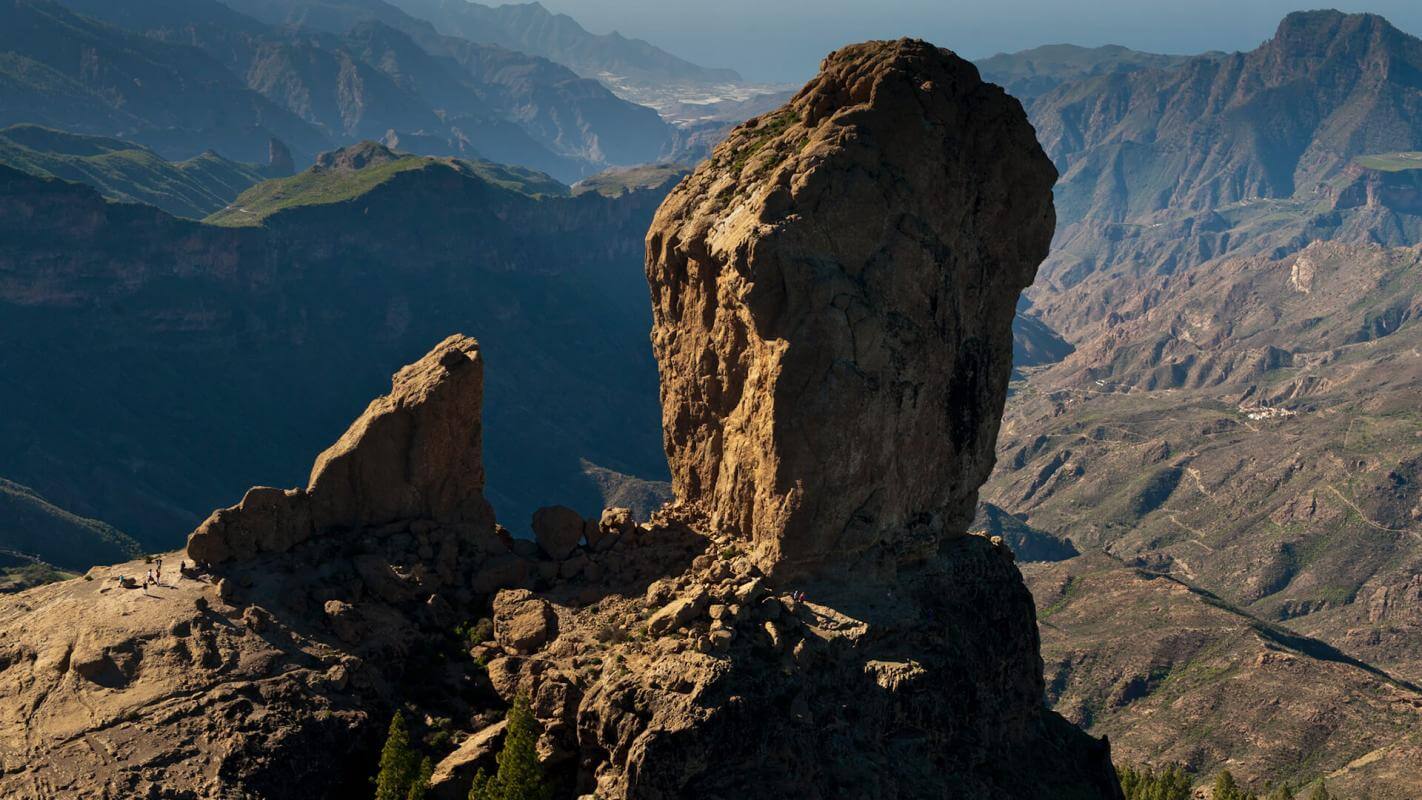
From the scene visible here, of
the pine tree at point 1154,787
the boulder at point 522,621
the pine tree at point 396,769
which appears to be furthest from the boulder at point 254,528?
the pine tree at point 1154,787

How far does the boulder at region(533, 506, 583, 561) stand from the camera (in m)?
76.6

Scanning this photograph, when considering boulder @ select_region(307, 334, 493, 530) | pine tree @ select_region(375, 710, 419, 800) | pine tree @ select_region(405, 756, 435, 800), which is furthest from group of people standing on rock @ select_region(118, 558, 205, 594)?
pine tree @ select_region(405, 756, 435, 800)

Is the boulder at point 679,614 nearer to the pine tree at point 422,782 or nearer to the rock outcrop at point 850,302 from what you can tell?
the rock outcrop at point 850,302

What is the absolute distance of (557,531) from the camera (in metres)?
76.9

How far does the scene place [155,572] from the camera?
6719 cm

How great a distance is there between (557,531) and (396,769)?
71.5 ft

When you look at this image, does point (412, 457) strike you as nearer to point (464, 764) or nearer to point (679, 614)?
point (464, 764)

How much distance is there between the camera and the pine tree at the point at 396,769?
57.2 meters

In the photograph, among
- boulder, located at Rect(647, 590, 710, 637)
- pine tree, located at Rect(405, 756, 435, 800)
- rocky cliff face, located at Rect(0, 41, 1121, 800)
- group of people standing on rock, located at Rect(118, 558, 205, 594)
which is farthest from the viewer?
group of people standing on rock, located at Rect(118, 558, 205, 594)

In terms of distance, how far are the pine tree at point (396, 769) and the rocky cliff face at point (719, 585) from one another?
1.78 metres

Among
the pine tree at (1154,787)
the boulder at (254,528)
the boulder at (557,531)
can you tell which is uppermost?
the boulder at (254,528)

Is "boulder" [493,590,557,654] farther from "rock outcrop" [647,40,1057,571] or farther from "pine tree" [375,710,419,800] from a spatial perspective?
"rock outcrop" [647,40,1057,571]

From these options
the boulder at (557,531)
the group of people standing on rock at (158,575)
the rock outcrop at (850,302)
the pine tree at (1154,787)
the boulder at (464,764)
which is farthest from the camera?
the pine tree at (1154,787)

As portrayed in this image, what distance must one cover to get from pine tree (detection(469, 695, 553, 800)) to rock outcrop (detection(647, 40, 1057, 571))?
16.7m
